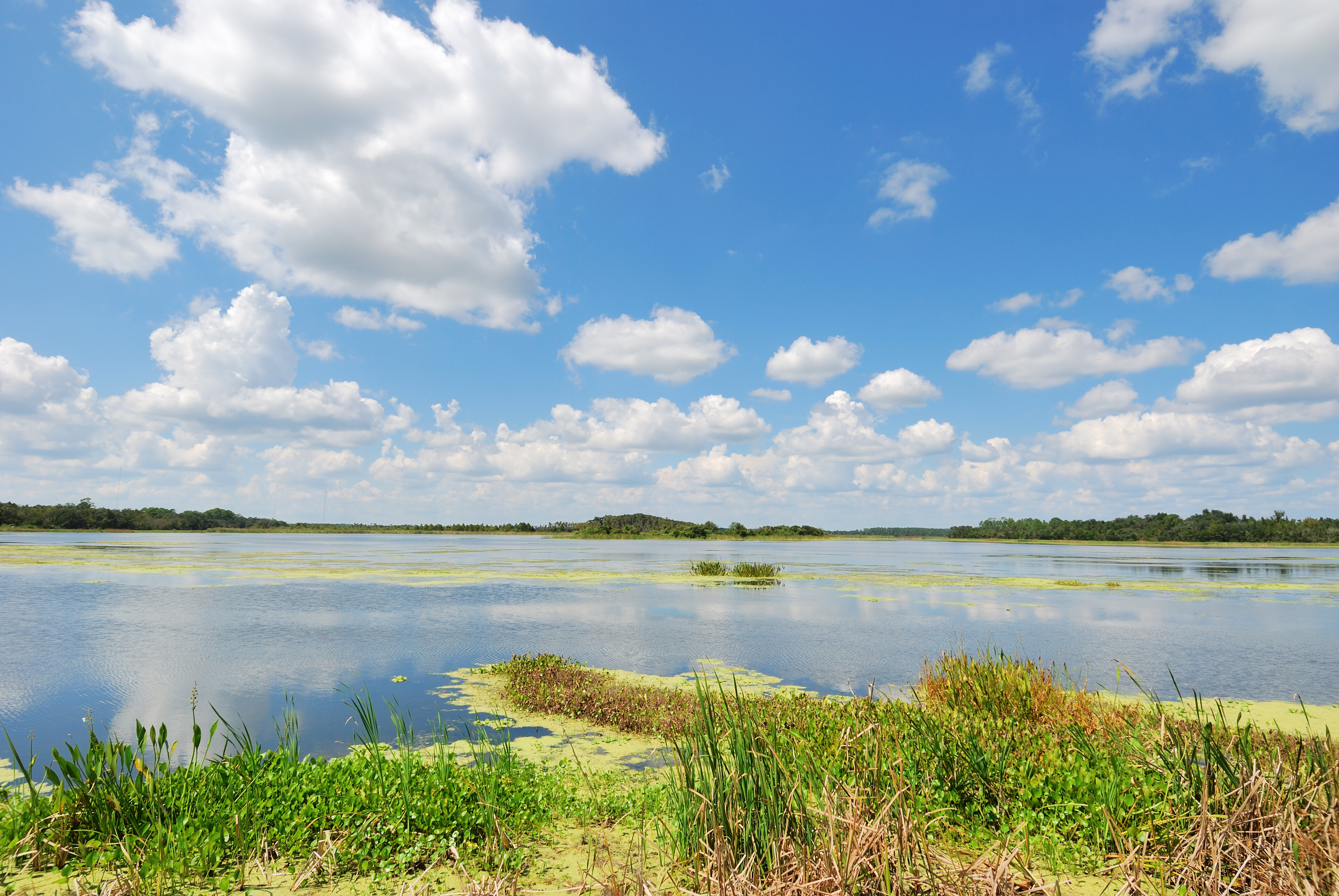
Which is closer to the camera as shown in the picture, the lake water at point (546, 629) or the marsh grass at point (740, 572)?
the lake water at point (546, 629)

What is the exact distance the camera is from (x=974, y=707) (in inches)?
400

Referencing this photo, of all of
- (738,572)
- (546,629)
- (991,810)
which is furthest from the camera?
(738,572)

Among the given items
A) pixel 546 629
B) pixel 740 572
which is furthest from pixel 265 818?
pixel 740 572

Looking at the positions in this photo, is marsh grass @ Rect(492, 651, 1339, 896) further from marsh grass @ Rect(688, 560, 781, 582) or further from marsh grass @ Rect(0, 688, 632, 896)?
marsh grass @ Rect(688, 560, 781, 582)

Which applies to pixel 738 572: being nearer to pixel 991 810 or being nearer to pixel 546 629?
pixel 546 629

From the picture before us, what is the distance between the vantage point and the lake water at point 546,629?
14.1 m

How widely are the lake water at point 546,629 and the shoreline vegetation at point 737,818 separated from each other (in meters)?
4.80

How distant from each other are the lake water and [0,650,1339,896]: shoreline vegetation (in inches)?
189

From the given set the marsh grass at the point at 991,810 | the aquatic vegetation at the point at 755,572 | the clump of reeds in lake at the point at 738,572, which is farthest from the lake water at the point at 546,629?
the marsh grass at the point at 991,810

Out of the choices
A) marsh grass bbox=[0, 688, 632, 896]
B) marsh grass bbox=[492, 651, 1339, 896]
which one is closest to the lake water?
marsh grass bbox=[0, 688, 632, 896]

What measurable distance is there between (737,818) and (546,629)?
1838 centimetres

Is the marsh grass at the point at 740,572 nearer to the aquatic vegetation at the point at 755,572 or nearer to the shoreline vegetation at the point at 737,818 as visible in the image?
the aquatic vegetation at the point at 755,572

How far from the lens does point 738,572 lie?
150 ft

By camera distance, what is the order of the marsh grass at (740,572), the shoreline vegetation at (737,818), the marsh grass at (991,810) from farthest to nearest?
the marsh grass at (740,572) → the shoreline vegetation at (737,818) → the marsh grass at (991,810)
